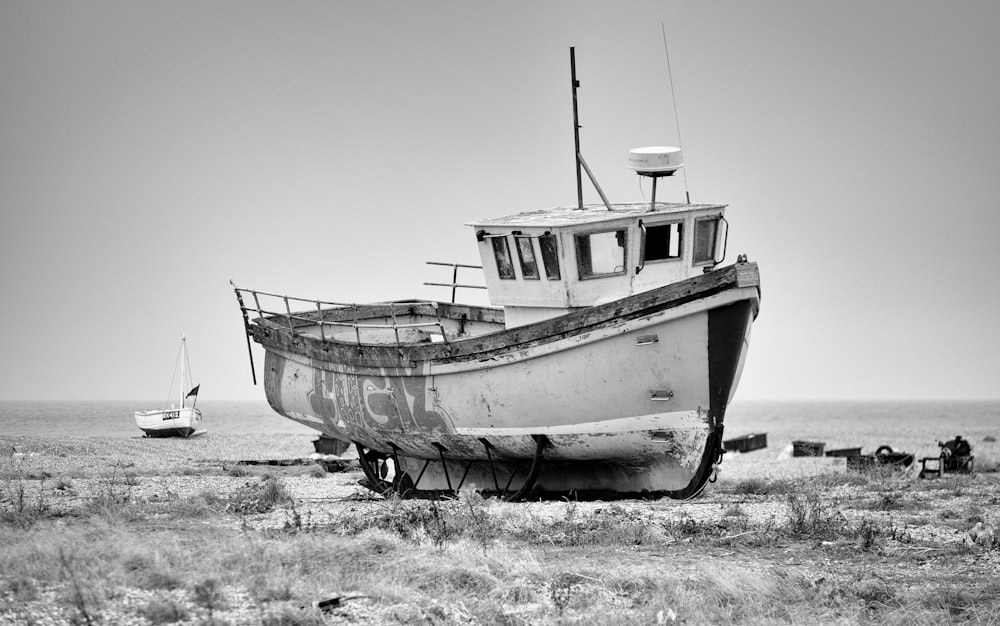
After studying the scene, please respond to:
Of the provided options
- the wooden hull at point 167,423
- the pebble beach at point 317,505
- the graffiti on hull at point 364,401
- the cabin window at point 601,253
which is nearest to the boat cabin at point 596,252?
the cabin window at point 601,253

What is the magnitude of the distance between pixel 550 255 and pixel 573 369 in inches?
87.2

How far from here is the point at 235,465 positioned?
938 inches

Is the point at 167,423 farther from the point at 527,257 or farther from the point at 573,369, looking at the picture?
the point at 573,369

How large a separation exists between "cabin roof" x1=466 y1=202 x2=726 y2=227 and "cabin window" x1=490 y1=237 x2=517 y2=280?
263mm

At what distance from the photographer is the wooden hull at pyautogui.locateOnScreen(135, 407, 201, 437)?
3781 centimetres

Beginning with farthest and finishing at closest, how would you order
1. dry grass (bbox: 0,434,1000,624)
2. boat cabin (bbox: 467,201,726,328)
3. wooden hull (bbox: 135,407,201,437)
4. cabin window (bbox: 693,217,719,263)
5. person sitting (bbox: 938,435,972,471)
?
wooden hull (bbox: 135,407,201,437)
person sitting (bbox: 938,435,972,471)
cabin window (bbox: 693,217,719,263)
boat cabin (bbox: 467,201,726,328)
dry grass (bbox: 0,434,1000,624)

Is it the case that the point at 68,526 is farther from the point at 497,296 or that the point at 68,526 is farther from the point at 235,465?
the point at 235,465

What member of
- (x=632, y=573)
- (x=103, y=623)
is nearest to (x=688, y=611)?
(x=632, y=573)

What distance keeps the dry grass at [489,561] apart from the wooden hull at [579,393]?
3.55ft

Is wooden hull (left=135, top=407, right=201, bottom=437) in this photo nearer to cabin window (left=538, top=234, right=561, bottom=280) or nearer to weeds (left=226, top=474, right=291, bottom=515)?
weeds (left=226, top=474, right=291, bottom=515)

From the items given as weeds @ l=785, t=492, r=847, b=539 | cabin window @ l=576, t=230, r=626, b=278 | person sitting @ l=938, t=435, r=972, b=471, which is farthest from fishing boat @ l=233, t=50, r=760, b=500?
person sitting @ l=938, t=435, r=972, b=471

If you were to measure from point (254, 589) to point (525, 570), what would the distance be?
89.6 inches

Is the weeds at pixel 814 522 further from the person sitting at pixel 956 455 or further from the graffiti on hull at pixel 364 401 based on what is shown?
the person sitting at pixel 956 455

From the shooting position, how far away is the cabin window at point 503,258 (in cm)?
1811
